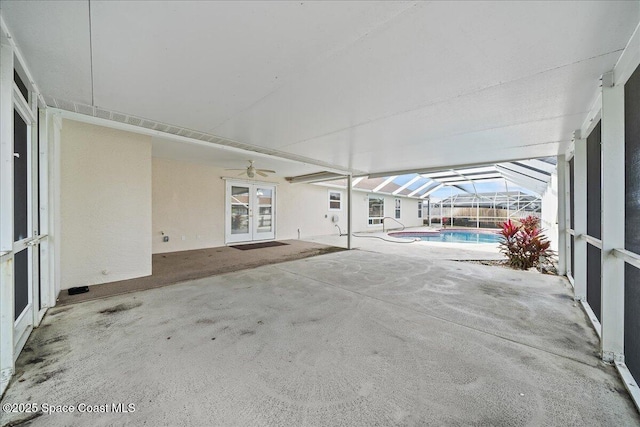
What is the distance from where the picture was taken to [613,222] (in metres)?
1.87

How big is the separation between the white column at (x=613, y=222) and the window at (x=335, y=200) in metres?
9.38

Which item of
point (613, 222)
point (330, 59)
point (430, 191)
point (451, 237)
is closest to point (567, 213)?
point (613, 222)

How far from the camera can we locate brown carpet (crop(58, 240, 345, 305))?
3.34 m

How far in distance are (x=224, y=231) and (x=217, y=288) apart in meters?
4.19

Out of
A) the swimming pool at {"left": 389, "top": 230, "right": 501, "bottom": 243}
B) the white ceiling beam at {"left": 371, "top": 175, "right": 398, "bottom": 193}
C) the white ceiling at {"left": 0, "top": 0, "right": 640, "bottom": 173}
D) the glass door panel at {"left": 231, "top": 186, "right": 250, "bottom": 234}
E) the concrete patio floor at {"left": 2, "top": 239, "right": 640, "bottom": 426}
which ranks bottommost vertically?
the swimming pool at {"left": 389, "top": 230, "right": 501, "bottom": 243}

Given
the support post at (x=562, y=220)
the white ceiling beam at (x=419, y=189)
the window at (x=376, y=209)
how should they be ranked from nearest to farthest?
the support post at (x=562, y=220) → the window at (x=376, y=209) → the white ceiling beam at (x=419, y=189)

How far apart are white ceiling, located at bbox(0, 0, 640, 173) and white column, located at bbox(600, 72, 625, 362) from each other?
45cm

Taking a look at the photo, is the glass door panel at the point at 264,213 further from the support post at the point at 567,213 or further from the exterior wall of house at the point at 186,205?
the support post at the point at 567,213

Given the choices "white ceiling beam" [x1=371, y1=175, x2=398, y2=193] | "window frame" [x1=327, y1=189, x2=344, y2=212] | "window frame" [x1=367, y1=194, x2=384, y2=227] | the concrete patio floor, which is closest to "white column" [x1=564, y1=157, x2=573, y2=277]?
the concrete patio floor

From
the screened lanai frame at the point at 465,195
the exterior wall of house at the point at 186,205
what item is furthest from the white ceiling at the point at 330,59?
the screened lanai frame at the point at 465,195

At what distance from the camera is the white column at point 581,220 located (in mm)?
3031

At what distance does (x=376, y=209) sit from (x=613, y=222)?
11900 mm

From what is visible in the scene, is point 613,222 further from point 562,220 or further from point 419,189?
point 419,189

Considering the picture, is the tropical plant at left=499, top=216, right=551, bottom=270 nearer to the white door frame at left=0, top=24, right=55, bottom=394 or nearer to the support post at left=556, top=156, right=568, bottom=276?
the support post at left=556, top=156, right=568, bottom=276
